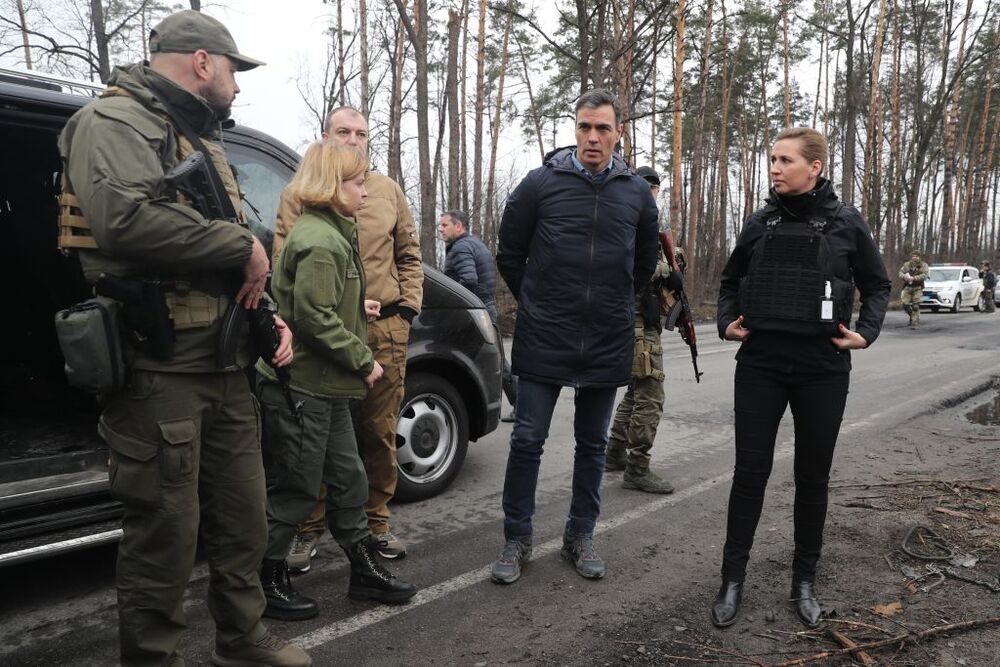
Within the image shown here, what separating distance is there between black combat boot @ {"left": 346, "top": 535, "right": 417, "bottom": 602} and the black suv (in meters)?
1.05

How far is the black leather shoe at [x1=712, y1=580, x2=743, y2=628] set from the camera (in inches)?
117

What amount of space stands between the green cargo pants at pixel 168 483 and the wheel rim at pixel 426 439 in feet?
6.36

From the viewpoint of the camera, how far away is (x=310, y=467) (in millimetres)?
2941

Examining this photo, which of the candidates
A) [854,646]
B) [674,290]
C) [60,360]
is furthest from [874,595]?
[60,360]

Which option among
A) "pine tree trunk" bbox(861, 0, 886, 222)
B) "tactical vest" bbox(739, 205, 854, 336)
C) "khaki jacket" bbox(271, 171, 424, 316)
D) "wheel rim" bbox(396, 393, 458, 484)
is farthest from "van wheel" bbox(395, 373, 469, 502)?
"pine tree trunk" bbox(861, 0, 886, 222)

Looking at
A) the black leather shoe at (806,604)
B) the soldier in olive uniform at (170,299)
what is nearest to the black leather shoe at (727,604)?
the black leather shoe at (806,604)

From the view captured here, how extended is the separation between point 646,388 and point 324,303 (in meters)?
2.72

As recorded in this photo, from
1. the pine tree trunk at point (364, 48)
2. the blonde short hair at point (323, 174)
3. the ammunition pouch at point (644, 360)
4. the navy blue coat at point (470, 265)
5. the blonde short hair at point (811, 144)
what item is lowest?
the ammunition pouch at point (644, 360)

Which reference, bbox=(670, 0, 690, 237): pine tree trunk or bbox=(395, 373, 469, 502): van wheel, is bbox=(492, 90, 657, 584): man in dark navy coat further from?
bbox=(670, 0, 690, 237): pine tree trunk

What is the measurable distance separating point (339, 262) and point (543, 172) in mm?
1169

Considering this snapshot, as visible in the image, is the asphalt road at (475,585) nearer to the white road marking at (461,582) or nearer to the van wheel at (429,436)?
the white road marking at (461,582)

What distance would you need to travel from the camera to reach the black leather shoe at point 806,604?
2963 mm

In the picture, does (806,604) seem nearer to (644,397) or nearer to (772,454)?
(772,454)

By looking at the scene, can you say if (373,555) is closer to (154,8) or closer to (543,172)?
(543,172)
